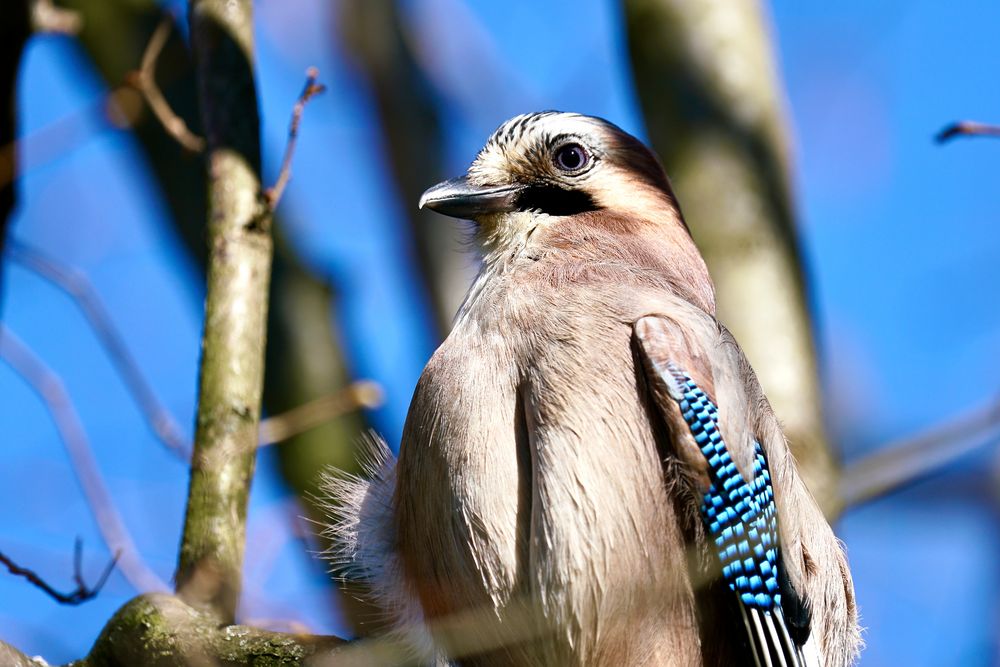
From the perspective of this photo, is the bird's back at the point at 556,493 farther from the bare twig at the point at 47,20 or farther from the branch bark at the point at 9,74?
the bare twig at the point at 47,20

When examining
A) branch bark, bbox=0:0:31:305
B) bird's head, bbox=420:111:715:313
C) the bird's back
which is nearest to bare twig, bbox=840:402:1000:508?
the bird's back

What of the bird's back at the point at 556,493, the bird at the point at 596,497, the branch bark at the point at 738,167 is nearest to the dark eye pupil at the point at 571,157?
the bird at the point at 596,497

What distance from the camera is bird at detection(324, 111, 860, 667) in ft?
13.5

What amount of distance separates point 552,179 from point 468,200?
365 millimetres

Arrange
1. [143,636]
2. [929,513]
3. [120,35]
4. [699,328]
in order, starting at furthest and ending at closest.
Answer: [120,35] → [929,513] → [699,328] → [143,636]

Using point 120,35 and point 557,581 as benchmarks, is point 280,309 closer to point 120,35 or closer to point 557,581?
point 120,35

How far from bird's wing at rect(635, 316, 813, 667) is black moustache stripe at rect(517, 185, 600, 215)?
35.7 inches

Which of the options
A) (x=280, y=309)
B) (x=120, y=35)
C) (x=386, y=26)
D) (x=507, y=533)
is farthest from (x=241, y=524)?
(x=386, y=26)

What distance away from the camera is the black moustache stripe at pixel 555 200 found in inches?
198

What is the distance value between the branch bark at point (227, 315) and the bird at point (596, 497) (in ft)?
1.89

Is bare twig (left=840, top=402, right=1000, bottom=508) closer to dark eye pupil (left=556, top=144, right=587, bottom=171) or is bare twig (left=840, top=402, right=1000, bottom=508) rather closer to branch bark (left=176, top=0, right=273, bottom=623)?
dark eye pupil (left=556, top=144, right=587, bottom=171)

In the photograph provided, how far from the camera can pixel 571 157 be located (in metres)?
5.09

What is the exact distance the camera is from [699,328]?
14.4 feet

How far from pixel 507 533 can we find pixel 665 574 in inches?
20.5
